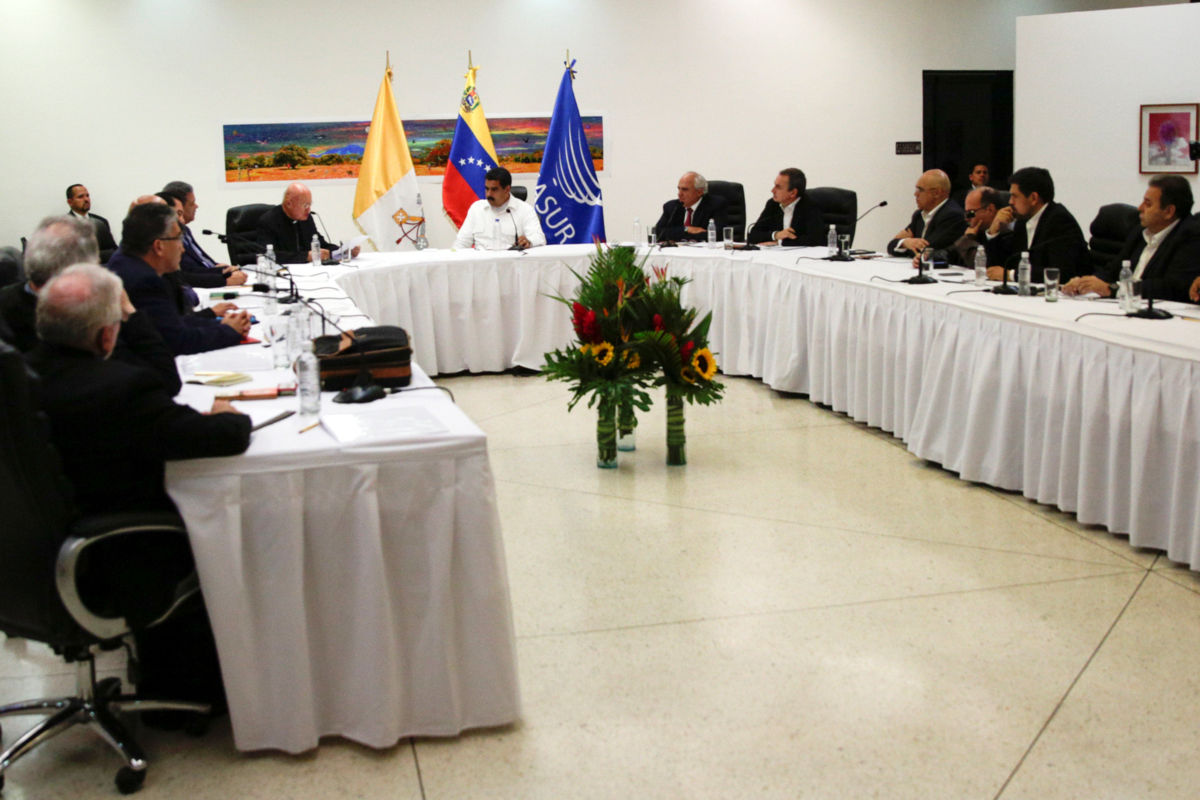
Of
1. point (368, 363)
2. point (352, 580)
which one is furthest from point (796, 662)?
point (368, 363)

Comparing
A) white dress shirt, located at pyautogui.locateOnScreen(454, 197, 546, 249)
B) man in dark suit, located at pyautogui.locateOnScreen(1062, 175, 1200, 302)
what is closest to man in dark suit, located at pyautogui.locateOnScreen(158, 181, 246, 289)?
white dress shirt, located at pyautogui.locateOnScreen(454, 197, 546, 249)

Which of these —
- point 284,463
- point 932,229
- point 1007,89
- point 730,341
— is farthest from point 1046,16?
point 284,463

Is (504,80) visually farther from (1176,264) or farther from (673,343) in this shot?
(1176,264)

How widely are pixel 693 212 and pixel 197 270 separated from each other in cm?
359

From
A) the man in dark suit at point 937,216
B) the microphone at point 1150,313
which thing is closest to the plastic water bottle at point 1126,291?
the microphone at point 1150,313

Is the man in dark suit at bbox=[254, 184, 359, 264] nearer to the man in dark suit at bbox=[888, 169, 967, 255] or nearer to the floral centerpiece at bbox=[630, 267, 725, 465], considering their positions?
the floral centerpiece at bbox=[630, 267, 725, 465]

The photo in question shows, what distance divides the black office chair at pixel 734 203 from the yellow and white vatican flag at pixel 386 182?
249cm

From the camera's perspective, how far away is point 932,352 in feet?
15.8

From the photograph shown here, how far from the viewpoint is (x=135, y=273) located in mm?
3549

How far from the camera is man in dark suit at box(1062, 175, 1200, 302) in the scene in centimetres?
455

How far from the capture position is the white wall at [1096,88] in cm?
904

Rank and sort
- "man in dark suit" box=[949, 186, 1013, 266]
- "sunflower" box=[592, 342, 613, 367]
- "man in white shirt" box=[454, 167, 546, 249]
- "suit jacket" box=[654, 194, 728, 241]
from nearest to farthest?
"sunflower" box=[592, 342, 613, 367] → "man in dark suit" box=[949, 186, 1013, 266] → "man in white shirt" box=[454, 167, 546, 249] → "suit jacket" box=[654, 194, 728, 241]

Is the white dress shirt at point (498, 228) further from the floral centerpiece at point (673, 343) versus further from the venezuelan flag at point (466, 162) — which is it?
the floral centerpiece at point (673, 343)

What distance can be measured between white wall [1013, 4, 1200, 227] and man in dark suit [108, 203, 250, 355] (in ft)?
26.6
